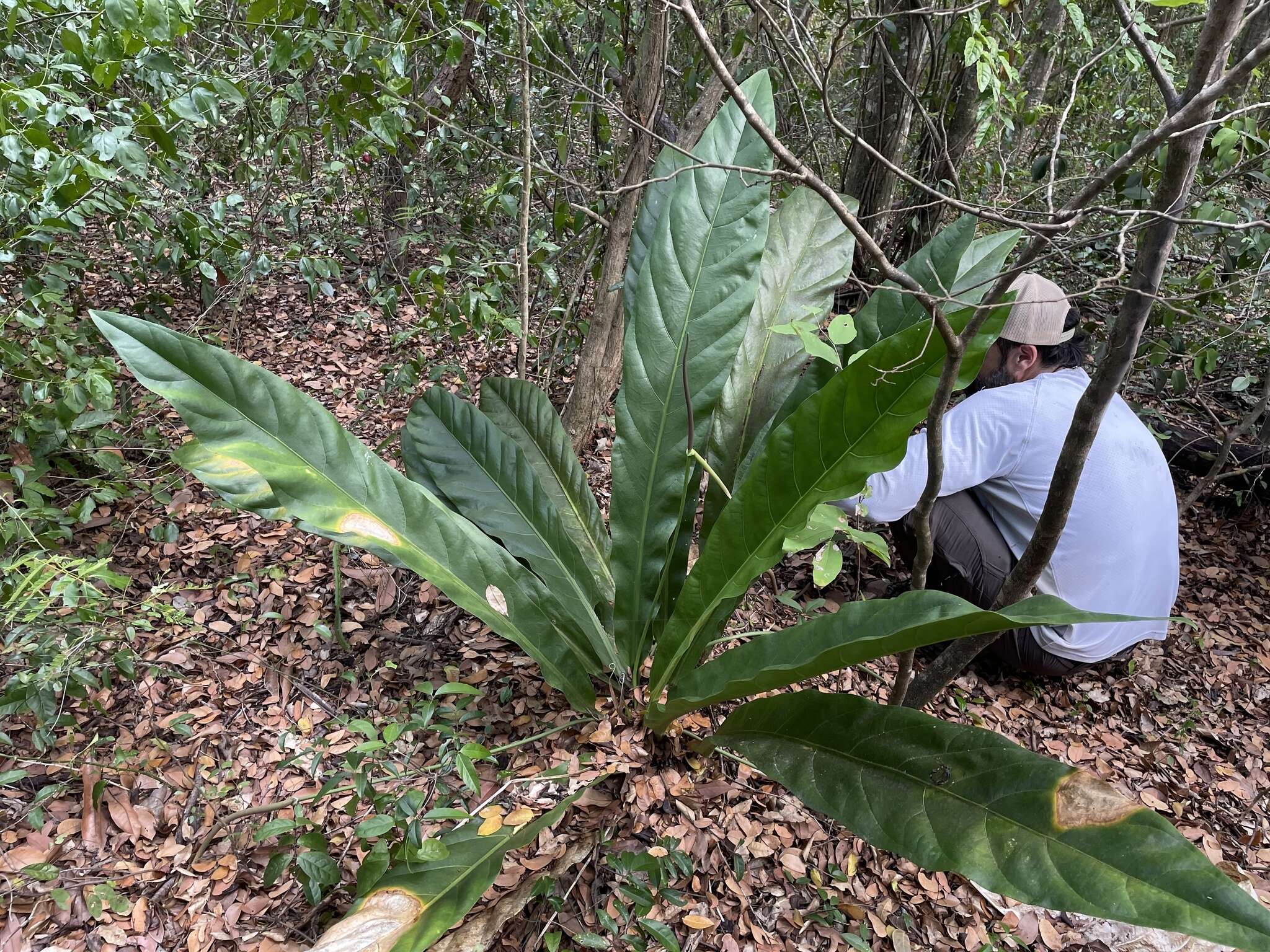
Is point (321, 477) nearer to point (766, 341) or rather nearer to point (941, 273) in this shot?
point (766, 341)

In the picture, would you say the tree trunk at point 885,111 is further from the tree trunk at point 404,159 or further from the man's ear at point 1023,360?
the tree trunk at point 404,159

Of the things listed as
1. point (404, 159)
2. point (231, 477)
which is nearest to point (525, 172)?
point (231, 477)

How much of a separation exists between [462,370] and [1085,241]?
2301 millimetres

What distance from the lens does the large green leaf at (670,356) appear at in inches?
74.0

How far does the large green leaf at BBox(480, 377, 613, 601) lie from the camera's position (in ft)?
6.86

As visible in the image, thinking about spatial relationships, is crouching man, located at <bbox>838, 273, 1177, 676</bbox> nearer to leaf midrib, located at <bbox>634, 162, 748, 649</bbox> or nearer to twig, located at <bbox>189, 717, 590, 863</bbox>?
leaf midrib, located at <bbox>634, 162, 748, 649</bbox>

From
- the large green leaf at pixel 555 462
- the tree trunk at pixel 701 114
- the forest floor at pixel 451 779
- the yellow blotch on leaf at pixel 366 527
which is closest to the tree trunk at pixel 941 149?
the tree trunk at pixel 701 114

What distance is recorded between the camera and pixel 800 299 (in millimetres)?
2012

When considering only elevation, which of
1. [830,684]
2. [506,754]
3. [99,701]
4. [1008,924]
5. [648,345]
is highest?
[648,345]

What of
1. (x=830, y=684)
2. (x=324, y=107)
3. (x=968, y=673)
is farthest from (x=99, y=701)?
Answer: (x=968, y=673)

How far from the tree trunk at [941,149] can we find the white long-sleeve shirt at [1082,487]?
0.76m

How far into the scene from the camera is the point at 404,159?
11.6ft

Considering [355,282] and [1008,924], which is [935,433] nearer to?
[1008,924]

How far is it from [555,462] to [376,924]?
3.87 feet
